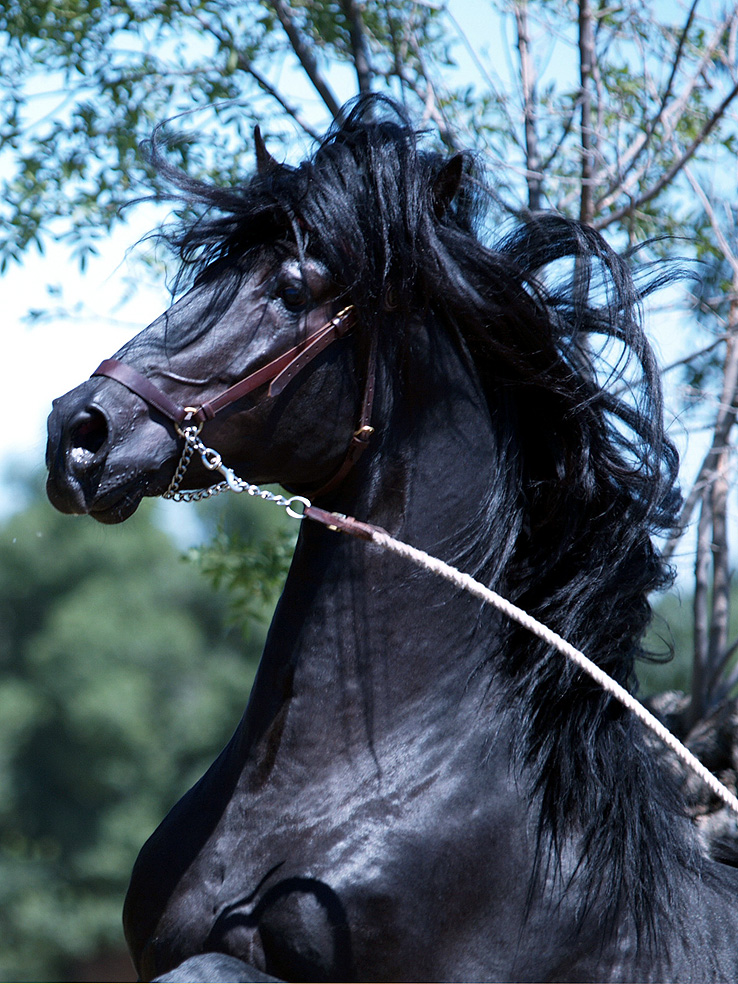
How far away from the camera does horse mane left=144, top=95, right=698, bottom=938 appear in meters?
2.26

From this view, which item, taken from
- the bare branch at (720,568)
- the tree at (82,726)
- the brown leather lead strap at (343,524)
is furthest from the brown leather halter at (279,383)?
the tree at (82,726)

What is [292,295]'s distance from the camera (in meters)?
2.24

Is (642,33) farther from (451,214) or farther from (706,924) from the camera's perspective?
(706,924)

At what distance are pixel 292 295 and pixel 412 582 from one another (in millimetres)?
671

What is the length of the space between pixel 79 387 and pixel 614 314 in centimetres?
125

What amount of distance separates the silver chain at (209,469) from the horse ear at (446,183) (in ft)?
2.50

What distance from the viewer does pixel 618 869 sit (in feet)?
7.22

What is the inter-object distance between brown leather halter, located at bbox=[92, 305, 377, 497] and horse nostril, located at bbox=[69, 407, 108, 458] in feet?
0.29

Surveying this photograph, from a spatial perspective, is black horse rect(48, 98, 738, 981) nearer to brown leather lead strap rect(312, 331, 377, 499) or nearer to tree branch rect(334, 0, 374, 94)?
brown leather lead strap rect(312, 331, 377, 499)

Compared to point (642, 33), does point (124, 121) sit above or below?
below

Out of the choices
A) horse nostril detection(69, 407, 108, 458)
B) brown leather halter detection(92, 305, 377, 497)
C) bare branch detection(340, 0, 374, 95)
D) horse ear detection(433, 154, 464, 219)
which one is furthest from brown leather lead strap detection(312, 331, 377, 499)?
bare branch detection(340, 0, 374, 95)

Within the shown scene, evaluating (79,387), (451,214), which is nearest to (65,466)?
(79,387)

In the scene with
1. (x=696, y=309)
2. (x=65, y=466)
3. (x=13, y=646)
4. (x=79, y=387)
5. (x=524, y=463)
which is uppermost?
(x=696, y=309)

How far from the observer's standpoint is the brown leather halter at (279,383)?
2117 mm
